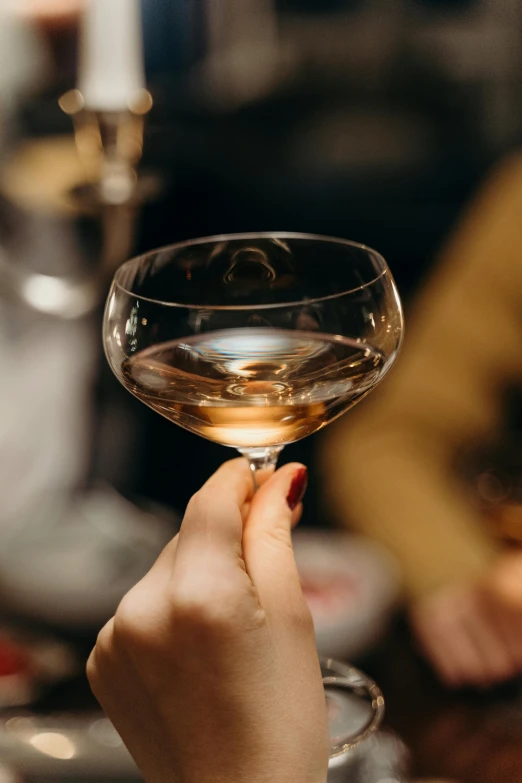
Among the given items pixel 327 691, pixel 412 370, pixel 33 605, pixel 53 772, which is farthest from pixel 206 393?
pixel 412 370

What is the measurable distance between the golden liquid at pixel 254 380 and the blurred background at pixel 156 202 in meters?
0.33

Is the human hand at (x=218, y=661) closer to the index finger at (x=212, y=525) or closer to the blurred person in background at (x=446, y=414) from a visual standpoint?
the index finger at (x=212, y=525)

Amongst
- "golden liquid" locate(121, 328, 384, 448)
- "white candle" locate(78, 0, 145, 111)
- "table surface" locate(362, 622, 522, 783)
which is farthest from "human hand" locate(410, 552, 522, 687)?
"white candle" locate(78, 0, 145, 111)

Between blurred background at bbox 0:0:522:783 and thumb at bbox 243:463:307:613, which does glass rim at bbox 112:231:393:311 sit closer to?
thumb at bbox 243:463:307:613

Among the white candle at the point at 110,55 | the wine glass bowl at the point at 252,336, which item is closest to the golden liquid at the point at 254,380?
the wine glass bowl at the point at 252,336

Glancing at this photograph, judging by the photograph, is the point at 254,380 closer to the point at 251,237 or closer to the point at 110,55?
the point at 251,237

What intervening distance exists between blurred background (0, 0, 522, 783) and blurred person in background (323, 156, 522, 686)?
0.11 metres

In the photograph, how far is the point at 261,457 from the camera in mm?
738

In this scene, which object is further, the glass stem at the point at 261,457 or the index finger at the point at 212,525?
the glass stem at the point at 261,457

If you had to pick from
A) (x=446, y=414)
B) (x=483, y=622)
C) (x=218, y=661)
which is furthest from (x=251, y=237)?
(x=446, y=414)

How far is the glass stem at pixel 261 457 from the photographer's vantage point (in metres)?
0.72

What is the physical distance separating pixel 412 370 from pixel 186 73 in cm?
234

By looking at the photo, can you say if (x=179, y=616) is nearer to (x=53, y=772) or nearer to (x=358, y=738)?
(x=358, y=738)

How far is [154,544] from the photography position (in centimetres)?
145
